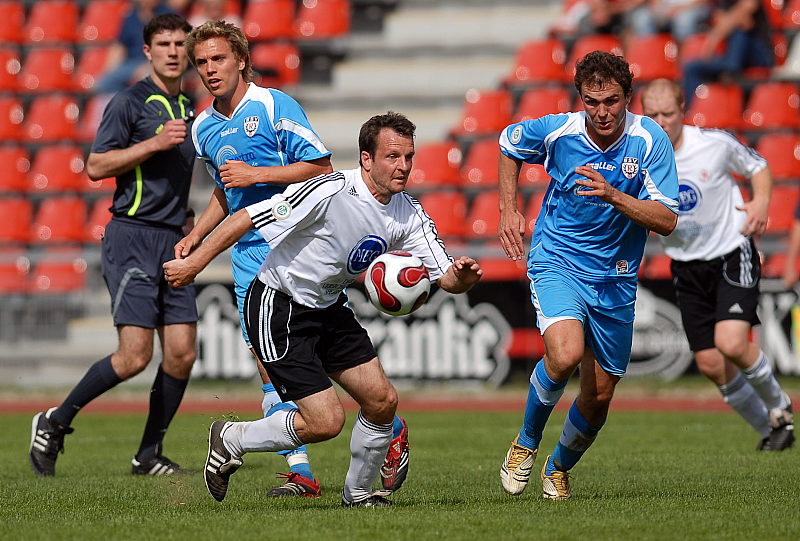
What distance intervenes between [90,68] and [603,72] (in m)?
14.4

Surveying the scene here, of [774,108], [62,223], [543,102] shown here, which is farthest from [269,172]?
→ [62,223]

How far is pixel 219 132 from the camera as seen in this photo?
7.25 m

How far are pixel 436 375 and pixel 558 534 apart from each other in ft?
27.6

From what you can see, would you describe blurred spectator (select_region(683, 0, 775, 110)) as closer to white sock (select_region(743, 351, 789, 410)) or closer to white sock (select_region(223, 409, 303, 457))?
white sock (select_region(743, 351, 789, 410))

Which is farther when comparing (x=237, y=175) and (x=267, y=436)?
(x=237, y=175)

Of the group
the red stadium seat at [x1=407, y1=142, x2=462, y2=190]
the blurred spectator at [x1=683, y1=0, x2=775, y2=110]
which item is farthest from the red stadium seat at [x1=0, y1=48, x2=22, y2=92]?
the blurred spectator at [x1=683, y1=0, x2=775, y2=110]

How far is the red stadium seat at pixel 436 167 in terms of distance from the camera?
650 inches

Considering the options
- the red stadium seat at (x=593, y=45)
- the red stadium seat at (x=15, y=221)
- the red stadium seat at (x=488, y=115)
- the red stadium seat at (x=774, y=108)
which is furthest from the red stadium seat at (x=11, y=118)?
the red stadium seat at (x=774, y=108)

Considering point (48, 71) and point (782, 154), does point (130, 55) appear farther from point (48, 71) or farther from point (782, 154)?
point (782, 154)

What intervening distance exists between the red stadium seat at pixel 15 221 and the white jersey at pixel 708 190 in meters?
11.2

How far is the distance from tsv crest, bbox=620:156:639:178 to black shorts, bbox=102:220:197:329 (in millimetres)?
3115

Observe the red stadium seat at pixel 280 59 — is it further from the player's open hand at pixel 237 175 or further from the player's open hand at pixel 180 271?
the player's open hand at pixel 180 271

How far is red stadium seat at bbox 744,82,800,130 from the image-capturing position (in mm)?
15492

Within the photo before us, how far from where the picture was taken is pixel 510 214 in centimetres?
673
